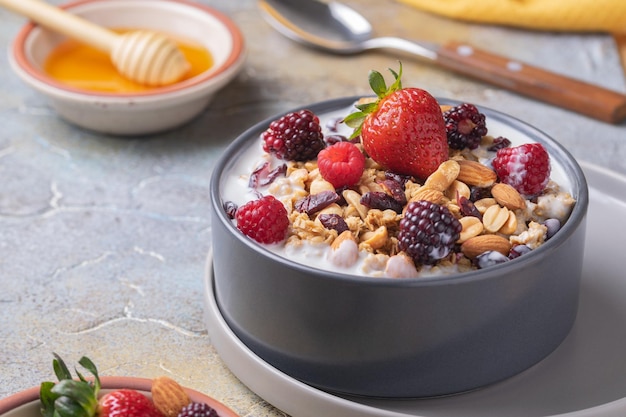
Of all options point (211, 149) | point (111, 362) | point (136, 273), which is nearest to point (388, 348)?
point (111, 362)

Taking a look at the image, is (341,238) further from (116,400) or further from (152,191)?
(152,191)

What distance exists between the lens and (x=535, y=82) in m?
1.77

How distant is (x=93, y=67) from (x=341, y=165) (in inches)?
35.2

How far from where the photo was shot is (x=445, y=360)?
1007mm

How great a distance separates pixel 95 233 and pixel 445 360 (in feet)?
2.17

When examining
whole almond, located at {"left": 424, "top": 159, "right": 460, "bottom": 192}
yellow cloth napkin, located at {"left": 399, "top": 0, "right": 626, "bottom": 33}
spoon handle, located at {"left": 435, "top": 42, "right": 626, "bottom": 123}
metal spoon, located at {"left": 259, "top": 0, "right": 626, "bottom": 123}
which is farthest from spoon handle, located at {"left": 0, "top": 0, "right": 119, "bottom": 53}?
whole almond, located at {"left": 424, "top": 159, "right": 460, "bottom": 192}

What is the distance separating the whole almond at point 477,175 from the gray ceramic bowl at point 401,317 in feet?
0.36

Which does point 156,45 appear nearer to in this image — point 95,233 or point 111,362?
point 95,233

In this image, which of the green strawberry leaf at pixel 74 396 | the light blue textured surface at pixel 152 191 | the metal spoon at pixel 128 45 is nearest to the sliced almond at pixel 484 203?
the light blue textured surface at pixel 152 191

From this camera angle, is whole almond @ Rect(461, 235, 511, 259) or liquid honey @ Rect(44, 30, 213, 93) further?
liquid honey @ Rect(44, 30, 213, 93)

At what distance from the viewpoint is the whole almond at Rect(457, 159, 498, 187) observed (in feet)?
3.66

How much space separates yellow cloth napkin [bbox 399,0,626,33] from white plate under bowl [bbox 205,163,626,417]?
91 centimetres

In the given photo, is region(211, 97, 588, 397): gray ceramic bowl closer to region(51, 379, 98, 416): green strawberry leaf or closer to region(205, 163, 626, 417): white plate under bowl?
region(205, 163, 626, 417): white plate under bowl

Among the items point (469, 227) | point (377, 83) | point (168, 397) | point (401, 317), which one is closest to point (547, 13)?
point (377, 83)
